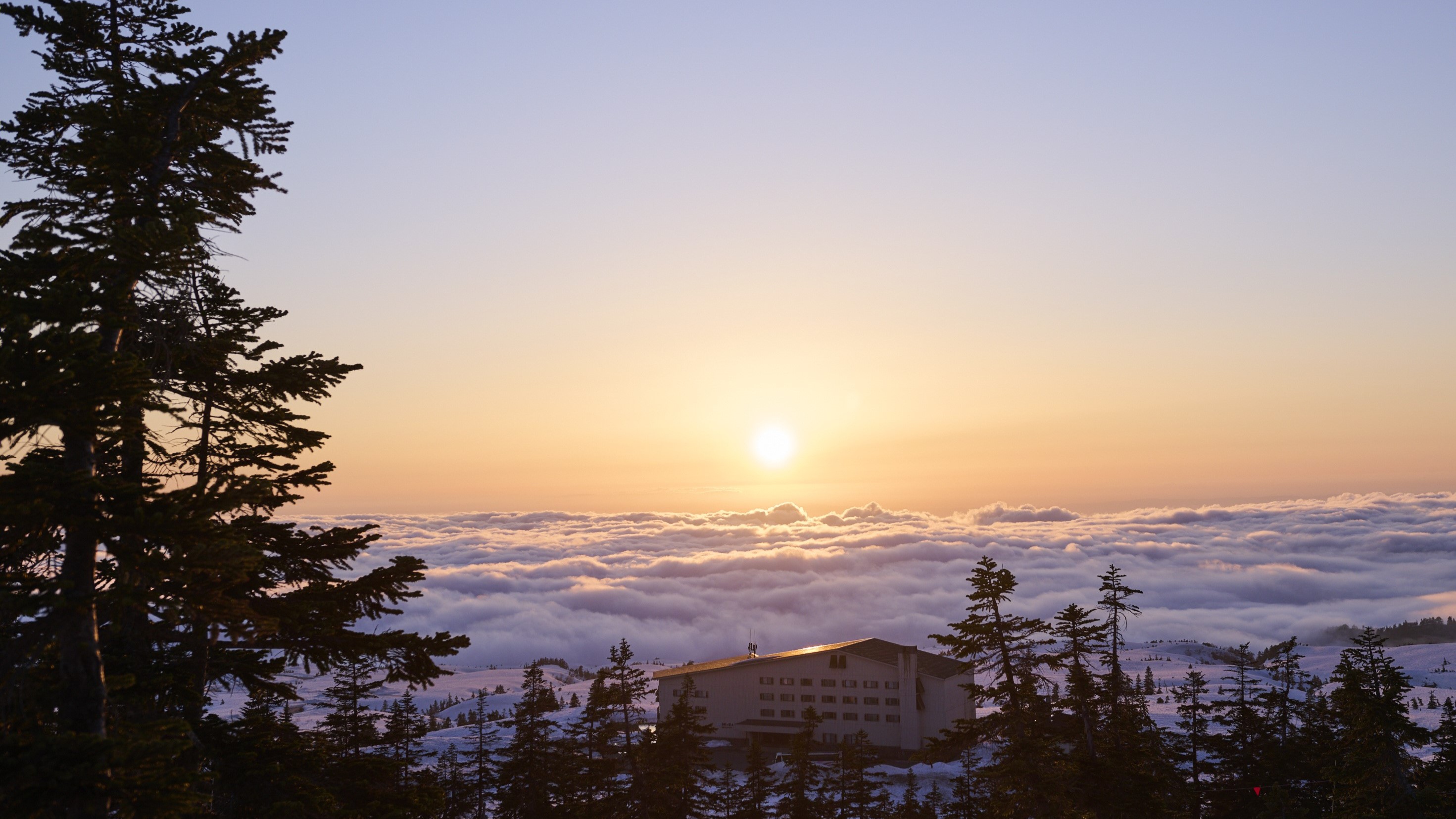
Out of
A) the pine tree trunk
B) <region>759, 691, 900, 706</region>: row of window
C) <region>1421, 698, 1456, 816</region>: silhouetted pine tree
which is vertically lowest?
<region>759, 691, 900, 706</region>: row of window

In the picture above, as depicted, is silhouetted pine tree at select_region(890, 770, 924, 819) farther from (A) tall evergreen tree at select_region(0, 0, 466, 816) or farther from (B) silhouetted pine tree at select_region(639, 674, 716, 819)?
(A) tall evergreen tree at select_region(0, 0, 466, 816)

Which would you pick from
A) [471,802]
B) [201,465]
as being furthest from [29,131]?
[471,802]

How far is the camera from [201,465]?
13.2 metres

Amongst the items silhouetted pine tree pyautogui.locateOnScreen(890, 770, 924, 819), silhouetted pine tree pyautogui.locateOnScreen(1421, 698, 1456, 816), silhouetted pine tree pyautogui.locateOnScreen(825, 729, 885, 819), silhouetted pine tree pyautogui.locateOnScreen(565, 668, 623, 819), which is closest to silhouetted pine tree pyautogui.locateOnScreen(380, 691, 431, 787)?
silhouetted pine tree pyautogui.locateOnScreen(565, 668, 623, 819)

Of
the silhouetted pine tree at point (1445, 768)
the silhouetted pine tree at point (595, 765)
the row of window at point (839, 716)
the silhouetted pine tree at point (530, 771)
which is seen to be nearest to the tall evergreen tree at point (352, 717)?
the silhouetted pine tree at point (530, 771)

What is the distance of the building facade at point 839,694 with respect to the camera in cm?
9850

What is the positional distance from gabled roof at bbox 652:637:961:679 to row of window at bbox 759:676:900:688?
2.21 meters

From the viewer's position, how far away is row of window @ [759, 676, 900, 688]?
10050cm

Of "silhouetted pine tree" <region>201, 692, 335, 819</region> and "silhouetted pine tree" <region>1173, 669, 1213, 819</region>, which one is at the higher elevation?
"silhouetted pine tree" <region>201, 692, 335, 819</region>

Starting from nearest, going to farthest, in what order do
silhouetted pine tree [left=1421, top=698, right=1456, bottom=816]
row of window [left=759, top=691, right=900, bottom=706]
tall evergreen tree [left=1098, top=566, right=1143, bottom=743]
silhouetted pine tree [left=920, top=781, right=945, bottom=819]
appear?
silhouetted pine tree [left=1421, top=698, right=1456, bottom=816], tall evergreen tree [left=1098, top=566, right=1143, bottom=743], silhouetted pine tree [left=920, top=781, right=945, bottom=819], row of window [left=759, top=691, right=900, bottom=706]

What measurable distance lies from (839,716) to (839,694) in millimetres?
2552

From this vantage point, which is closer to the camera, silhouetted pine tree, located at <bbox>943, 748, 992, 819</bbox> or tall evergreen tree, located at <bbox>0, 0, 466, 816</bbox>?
tall evergreen tree, located at <bbox>0, 0, 466, 816</bbox>

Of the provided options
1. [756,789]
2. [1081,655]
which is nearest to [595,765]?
[756,789]

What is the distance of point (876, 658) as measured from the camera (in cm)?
10219
